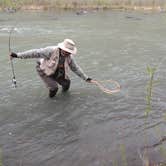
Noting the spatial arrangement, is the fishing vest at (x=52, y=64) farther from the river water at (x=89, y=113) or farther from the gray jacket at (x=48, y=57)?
the river water at (x=89, y=113)

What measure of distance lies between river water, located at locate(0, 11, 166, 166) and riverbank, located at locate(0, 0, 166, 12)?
9.01 meters

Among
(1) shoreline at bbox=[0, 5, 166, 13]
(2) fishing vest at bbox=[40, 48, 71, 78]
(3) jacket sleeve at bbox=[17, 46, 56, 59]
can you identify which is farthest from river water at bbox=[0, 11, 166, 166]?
(1) shoreline at bbox=[0, 5, 166, 13]

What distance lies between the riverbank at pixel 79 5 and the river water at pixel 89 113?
9.01 metres

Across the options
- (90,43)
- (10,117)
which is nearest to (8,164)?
(10,117)

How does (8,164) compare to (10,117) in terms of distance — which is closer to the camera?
(8,164)

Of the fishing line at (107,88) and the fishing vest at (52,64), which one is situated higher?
the fishing vest at (52,64)

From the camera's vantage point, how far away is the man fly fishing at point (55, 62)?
7.18 meters

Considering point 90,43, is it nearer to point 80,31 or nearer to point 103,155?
point 80,31

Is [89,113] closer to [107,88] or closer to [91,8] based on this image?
[107,88]

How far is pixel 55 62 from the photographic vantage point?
7.50 metres

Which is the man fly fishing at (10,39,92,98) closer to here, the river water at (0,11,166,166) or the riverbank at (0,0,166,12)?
the river water at (0,11,166,166)

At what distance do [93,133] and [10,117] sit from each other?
1.75m

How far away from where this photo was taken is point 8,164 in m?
5.68

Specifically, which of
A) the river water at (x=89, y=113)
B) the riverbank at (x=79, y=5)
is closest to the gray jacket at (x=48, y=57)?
the river water at (x=89, y=113)
